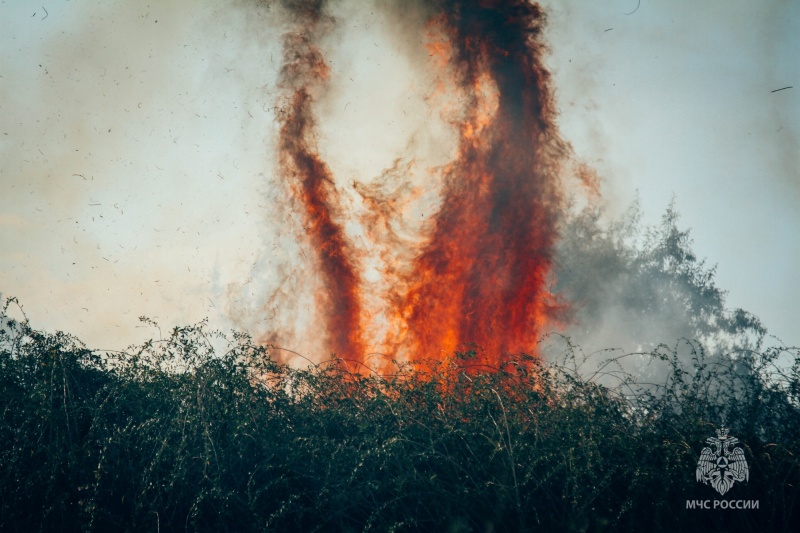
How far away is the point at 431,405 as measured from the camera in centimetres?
760

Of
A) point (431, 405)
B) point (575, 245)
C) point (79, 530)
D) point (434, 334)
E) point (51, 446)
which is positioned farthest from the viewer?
point (575, 245)

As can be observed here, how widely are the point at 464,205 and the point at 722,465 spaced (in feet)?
36.4

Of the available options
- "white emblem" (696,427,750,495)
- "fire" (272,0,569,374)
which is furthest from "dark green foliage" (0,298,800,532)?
"fire" (272,0,569,374)

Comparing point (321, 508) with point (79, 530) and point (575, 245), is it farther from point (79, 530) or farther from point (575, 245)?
point (575, 245)

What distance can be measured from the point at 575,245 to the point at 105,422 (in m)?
26.8

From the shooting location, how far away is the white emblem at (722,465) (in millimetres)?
6172

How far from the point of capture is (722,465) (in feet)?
20.7

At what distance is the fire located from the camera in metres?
16.4

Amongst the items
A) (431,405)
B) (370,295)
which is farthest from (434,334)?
(431,405)

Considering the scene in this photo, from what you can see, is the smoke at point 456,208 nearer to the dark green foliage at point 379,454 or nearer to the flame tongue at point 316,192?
the flame tongue at point 316,192

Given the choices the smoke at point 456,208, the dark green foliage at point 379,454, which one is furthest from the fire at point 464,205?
the dark green foliage at point 379,454

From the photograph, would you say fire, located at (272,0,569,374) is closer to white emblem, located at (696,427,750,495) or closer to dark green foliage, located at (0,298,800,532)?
dark green foliage, located at (0,298,800,532)

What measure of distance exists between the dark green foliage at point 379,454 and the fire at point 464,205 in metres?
8.11

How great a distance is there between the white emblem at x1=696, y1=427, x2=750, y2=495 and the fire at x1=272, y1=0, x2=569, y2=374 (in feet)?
32.4
